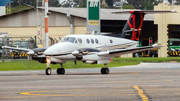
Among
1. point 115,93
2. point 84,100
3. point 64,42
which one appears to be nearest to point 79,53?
point 64,42

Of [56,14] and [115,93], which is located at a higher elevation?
[56,14]

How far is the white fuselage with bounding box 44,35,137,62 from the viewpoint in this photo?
75.4ft

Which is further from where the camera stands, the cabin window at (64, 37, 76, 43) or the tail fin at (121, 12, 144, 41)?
the tail fin at (121, 12, 144, 41)

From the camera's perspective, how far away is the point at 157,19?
56406mm

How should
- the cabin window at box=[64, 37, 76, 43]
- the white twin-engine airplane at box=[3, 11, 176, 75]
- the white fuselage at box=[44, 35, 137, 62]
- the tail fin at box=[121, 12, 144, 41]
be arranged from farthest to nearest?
the tail fin at box=[121, 12, 144, 41] < the cabin window at box=[64, 37, 76, 43] < the white twin-engine airplane at box=[3, 11, 176, 75] < the white fuselage at box=[44, 35, 137, 62]

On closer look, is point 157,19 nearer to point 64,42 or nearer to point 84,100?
point 64,42

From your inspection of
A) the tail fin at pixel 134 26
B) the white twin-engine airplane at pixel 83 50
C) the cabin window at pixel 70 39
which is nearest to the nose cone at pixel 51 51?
the white twin-engine airplane at pixel 83 50

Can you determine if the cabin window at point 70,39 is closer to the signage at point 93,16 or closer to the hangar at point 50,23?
the signage at point 93,16

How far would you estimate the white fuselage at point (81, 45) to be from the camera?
23.0m

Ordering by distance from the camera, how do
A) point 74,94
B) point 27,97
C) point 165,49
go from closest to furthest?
1. point 27,97
2. point 74,94
3. point 165,49

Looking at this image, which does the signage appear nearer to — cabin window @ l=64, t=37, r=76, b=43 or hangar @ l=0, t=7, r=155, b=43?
hangar @ l=0, t=7, r=155, b=43

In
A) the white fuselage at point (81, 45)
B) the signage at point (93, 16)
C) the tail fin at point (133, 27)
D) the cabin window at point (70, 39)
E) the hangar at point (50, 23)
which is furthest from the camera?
the hangar at point (50, 23)

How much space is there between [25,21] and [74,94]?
4958 cm

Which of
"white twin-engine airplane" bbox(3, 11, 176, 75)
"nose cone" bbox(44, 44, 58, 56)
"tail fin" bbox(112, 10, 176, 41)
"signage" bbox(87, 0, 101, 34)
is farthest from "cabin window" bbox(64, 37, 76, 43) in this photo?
"signage" bbox(87, 0, 101, 34)
